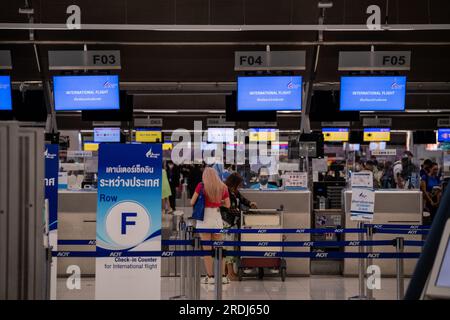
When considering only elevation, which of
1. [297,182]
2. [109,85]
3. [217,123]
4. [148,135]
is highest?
[109,85]

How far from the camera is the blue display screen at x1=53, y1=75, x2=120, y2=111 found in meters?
12.8

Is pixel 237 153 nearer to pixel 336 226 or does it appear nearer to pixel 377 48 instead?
pixel 377 48

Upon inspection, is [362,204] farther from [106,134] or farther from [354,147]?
[354,147]

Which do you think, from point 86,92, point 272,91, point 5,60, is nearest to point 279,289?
point 272,91

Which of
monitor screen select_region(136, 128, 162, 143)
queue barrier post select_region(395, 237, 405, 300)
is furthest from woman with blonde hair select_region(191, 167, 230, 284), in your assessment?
monitor screen select_region(136, 128, 162, 143)

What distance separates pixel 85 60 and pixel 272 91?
3.44 m

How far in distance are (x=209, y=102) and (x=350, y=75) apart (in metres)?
9.31

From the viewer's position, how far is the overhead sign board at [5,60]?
43.9 feet

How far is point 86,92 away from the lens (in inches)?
507

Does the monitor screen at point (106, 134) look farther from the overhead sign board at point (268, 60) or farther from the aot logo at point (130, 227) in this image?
the aot logo at point (130, 227)

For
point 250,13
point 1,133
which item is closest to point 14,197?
point 1,133

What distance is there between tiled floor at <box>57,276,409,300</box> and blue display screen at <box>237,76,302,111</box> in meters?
3.34

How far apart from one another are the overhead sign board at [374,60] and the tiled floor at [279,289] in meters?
3.87
